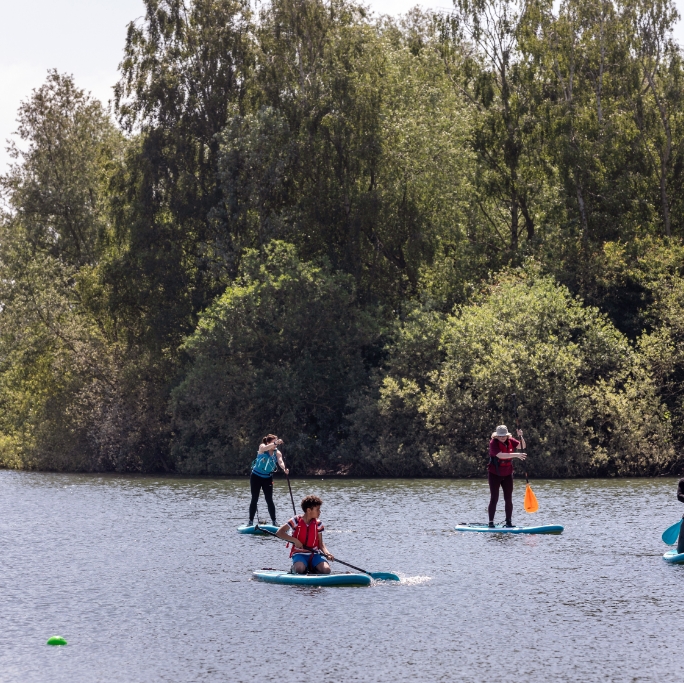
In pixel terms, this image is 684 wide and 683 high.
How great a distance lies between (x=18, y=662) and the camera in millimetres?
13055

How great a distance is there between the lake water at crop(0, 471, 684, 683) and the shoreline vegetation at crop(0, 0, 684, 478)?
2232 cm

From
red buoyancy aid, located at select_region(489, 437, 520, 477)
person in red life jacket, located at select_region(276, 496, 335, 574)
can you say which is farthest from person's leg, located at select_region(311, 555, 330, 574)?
red buoyancy aid, located at select_region(489, 437, 520, 477)

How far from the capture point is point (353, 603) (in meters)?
16.7

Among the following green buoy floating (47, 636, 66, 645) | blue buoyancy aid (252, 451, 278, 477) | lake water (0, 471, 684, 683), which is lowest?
green buoy floating (47, 636, 66, 645)

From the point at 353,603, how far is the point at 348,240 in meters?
42.3

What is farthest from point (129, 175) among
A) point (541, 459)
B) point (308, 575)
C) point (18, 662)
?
point (18, 662)

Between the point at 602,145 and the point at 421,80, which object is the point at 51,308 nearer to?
the point at 421,80

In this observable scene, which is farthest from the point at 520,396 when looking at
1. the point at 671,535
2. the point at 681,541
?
the point at 681,541

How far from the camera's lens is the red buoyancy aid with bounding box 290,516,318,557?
18375 millimetres

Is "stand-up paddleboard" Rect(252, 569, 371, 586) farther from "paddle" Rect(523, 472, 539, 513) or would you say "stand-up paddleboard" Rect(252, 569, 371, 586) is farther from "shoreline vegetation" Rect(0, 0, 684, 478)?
"shoreline vegetation" Rect(0, 0, 684, 478)

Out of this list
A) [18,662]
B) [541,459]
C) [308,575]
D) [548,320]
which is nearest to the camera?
[18,662]

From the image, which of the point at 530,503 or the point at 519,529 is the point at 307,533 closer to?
the point at 519,529

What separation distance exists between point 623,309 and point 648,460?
939 centimetres

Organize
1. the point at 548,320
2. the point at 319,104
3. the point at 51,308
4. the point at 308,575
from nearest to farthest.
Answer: the point at 308,575 → the point at 548,320 → the point at 319,104 → the point at 51,308
